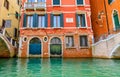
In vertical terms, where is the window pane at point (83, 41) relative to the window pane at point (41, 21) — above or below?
below

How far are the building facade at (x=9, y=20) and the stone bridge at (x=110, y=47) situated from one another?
1025 centimetres

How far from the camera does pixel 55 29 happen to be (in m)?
18.1

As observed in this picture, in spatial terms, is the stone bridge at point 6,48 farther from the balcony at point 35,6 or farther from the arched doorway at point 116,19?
the arched doorway at point 116,19

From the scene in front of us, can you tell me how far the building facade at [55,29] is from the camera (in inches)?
695

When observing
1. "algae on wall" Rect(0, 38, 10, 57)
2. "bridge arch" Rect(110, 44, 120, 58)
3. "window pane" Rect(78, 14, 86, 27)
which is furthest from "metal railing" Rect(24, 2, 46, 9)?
"bridge arch" Rect(110, 44, 120, 58)

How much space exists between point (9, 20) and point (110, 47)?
11515mm

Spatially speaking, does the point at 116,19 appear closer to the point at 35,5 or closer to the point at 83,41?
the point at 83,41

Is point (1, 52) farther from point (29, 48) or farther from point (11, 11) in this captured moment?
point (11, 11)

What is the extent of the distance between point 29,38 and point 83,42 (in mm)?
6359

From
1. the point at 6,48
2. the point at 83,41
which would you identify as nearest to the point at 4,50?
the point at 6,48

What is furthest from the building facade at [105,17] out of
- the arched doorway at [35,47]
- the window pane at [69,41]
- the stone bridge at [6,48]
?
the stone bridge at [6,48]

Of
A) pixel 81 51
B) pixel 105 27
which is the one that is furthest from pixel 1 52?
pixel 105 27

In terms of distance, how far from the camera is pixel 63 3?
19.0 metres

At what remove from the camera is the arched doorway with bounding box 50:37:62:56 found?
57.7 ft
